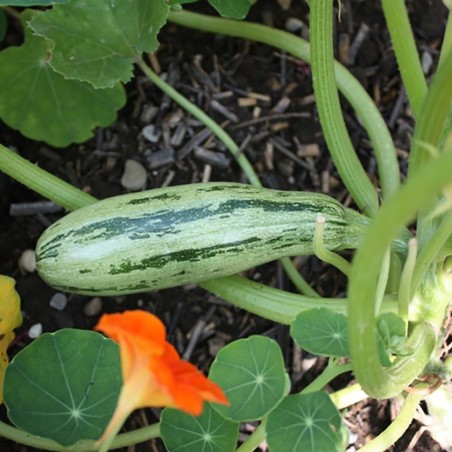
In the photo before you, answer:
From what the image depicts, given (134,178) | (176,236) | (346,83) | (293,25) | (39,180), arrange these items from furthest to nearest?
(293,25)
(134,178)
(346,83)
(39,180)
(176,236)

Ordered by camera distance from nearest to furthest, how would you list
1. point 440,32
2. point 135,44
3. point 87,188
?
1. point 135,44
2. point 87,188
3. point 440,32

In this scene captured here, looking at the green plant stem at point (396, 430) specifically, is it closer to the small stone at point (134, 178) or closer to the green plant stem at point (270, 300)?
the green plant stem at point (270, 300)

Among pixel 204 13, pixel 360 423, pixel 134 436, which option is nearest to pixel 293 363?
pixel 360 423

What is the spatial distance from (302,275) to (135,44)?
0.81 metres

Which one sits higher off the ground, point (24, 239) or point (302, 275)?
point (302, 275)

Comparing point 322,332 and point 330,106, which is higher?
point 330,106

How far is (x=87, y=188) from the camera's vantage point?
87.7 inches

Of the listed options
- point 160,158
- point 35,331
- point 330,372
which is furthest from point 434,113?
point 35,331

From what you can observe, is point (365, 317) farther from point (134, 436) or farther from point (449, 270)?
point (134, 436)

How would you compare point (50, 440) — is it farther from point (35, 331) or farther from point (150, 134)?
point (150, 134)

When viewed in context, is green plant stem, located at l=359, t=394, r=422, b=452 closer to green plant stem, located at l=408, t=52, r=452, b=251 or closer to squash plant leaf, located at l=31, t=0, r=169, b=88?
green plant stem, located at l=408, t=52, r=452, b=251

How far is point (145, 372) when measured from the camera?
1.07 metres

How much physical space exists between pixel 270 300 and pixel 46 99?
94cm

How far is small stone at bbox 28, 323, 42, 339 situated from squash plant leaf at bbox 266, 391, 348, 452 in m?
0.86
